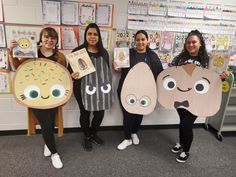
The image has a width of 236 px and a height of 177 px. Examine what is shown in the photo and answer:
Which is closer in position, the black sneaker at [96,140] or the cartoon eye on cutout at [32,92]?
the cartoon eye on cutout at [32,92]

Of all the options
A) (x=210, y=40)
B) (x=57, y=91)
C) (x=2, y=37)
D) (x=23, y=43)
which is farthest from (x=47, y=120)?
(x=210, y=40)

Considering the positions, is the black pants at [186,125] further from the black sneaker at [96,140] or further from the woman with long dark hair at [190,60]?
the black sneaker at [96,140]

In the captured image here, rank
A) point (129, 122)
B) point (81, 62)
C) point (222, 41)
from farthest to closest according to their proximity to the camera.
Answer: point (222, 41) < point (129, 122) < point (81, 62)

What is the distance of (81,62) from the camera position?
175 cm

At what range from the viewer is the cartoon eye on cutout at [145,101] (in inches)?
74.1

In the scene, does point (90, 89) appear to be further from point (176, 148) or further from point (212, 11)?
point (212, 11)

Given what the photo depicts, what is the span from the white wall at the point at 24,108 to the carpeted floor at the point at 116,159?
0.63 ft

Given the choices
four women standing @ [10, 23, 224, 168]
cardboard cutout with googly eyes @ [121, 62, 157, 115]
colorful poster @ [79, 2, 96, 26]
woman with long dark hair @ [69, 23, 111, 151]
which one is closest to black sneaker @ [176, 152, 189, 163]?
four women standing @ [10, 23, 224, 168]

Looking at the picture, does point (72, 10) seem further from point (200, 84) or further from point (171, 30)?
point (200, 84)

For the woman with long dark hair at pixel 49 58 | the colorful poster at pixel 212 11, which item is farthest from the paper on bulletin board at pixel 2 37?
the colorful poster at pixel 212 11

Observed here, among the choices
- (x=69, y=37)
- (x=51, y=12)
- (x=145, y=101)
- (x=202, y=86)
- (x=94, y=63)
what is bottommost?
(x=145, y=101)

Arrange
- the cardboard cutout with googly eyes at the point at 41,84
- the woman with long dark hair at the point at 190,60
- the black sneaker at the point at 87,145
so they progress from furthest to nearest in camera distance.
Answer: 1. the black sneaker at the point at 87,145
2. the woman with long dark hair at the point at 190,60
3. the cardboard cutout with googly eyes at the point at 41,84

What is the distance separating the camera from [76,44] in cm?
208

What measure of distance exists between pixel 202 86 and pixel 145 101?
1.92 ft
